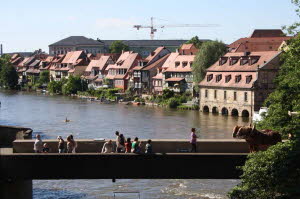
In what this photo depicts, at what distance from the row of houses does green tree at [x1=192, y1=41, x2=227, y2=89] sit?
4209mm

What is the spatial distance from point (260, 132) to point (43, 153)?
7699 mm

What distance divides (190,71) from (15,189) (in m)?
85.4

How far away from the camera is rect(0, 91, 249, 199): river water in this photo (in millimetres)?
35156

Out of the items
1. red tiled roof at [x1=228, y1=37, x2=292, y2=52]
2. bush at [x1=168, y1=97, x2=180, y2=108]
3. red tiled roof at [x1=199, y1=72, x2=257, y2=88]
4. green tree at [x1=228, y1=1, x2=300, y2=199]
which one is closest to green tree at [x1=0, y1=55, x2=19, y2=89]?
red tiled roof at [x1=228, y1=37, x2=292, y2=52]

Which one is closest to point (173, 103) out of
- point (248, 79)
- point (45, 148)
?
point (248, 79)

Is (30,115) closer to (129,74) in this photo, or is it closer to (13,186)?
(129,74)

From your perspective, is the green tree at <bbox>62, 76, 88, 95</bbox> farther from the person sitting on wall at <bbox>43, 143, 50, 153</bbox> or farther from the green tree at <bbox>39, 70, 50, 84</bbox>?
the person sitting on wall at <bbox>43, 143, 50, 153</bbox>

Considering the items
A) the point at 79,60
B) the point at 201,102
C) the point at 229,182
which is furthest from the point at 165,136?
the point at 79,60

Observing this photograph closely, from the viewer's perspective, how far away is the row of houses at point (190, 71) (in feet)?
276

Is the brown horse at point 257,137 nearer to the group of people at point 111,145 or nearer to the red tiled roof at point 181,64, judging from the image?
the group of people at point 111,145

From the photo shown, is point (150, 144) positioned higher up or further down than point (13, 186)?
higher up

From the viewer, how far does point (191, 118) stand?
79.8 metres

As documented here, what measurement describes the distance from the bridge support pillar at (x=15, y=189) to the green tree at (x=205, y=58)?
2896 inches

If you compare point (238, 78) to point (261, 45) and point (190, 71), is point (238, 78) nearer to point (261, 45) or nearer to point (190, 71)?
point (190, 71)
